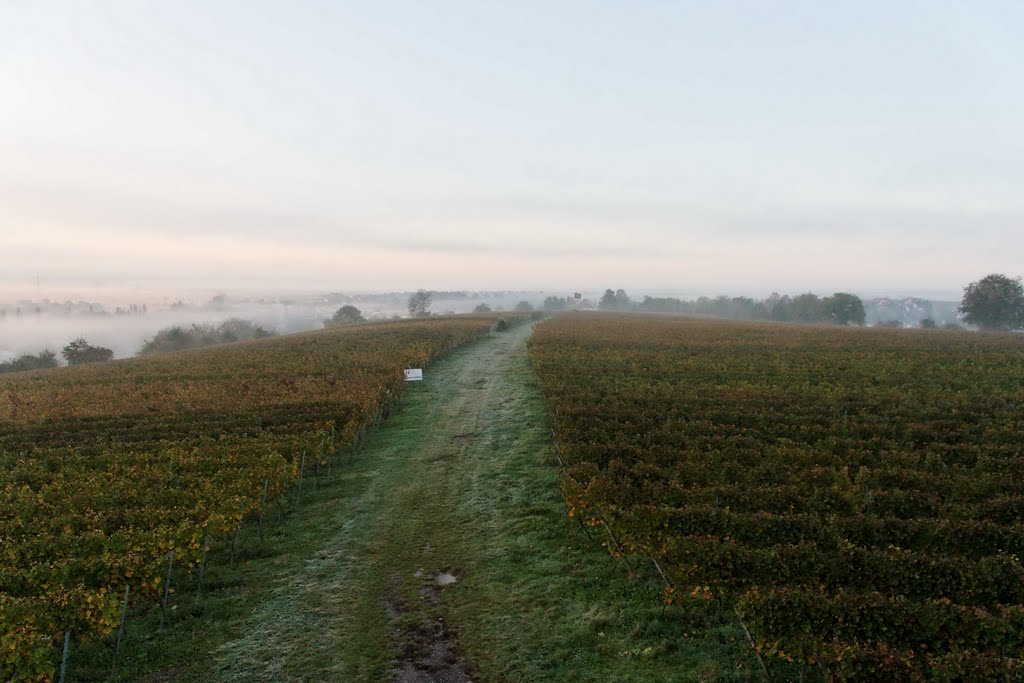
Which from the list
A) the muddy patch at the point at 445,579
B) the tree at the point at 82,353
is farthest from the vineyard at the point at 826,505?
the tree at the point at 82,353

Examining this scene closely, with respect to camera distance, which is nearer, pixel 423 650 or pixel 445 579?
pixel 423 650

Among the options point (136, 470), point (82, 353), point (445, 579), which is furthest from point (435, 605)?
point (82, 353)

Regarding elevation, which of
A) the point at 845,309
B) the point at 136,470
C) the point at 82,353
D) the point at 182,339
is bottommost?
the point at 82,353

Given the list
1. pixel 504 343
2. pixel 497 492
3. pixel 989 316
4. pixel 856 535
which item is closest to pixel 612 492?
pixel 497 492

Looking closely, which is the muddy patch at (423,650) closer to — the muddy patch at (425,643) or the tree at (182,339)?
the muddy patch at (425,643)

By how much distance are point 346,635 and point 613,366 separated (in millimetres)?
25758

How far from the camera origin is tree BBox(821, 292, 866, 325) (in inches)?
5349

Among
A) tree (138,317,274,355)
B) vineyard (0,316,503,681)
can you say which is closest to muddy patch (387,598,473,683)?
vineyard (0,316,503,681)

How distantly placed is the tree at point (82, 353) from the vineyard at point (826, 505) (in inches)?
3339

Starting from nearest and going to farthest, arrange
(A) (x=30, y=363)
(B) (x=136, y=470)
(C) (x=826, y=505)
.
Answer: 1. (C) (x=826, y=505)
2. (B) (x=136, y=470)
3. (A) (x=30, y=363)

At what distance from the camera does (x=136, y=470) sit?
1598cm

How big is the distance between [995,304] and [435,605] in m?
135

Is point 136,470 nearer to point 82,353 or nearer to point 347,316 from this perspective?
point 82,353

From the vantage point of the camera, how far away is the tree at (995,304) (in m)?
103
